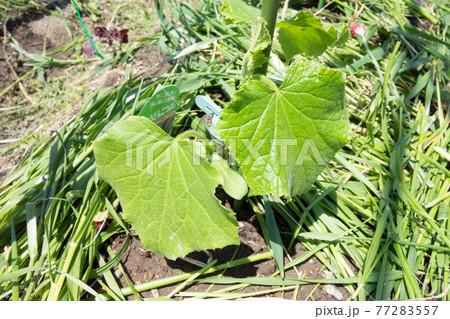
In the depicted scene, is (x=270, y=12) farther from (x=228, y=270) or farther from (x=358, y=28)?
(x=358, y=28)

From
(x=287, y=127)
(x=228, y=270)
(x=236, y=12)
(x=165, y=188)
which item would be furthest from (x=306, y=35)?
(x=228, y=270)

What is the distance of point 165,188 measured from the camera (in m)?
0.99

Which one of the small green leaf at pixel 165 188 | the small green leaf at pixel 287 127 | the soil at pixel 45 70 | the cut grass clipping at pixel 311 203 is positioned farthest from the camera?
the soil at pixel 45 70

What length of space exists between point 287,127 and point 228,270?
1.66 ft

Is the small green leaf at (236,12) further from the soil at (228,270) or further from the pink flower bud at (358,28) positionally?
the pink flower bud at (358,28)

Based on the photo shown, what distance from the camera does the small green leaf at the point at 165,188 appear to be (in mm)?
961

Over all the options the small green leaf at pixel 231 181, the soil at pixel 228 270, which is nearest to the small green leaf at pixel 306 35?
the small green leaf at pixel 231 181

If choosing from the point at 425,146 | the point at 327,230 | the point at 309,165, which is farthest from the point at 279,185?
the point at 425,146

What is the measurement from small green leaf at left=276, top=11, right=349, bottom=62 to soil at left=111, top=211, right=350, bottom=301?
23.4 inches

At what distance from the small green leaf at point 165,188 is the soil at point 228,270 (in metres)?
0.16

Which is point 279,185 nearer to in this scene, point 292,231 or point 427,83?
point 292,231

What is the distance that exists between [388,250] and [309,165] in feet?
1.55

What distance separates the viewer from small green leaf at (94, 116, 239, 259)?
37.8 inches

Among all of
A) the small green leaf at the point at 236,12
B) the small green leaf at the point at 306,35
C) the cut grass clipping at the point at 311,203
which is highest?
the small green leaf at the point at 236,12
